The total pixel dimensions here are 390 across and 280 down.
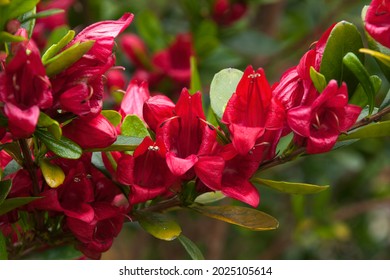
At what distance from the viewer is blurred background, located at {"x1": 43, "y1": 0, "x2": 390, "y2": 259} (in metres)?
1.50

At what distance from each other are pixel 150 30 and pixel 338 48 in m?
0.90

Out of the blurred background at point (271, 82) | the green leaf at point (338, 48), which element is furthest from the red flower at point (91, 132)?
the blurred background at point (271, 82)

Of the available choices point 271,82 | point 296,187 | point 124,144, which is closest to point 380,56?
point 296,187

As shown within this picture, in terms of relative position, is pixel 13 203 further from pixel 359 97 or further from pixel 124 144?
pixel 359 97

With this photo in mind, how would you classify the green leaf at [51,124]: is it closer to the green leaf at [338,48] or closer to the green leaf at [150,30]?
the green leaf at [338,48]

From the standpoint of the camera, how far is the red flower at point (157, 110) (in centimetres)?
68

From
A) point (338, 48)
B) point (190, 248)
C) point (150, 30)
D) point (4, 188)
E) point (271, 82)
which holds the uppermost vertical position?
point (338, 48)

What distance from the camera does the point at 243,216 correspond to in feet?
2.38

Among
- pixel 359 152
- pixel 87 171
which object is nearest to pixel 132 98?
pixel 87 171

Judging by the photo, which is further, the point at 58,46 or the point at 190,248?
the point at 190,248

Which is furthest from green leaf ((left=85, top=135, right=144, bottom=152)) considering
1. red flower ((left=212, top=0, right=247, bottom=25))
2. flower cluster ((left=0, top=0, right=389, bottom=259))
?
red flower ((left=212, top=0, right=247, bottom=25))

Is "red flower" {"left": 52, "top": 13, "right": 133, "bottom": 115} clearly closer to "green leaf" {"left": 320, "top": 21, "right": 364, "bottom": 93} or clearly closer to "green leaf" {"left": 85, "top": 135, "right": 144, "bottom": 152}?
"green leaf" {"left": 85, "top": 135, "right": 144, "bottom": 152}

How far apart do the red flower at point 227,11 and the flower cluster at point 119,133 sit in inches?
31.5

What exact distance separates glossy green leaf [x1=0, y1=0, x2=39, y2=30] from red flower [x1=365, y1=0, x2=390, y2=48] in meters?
0.31
